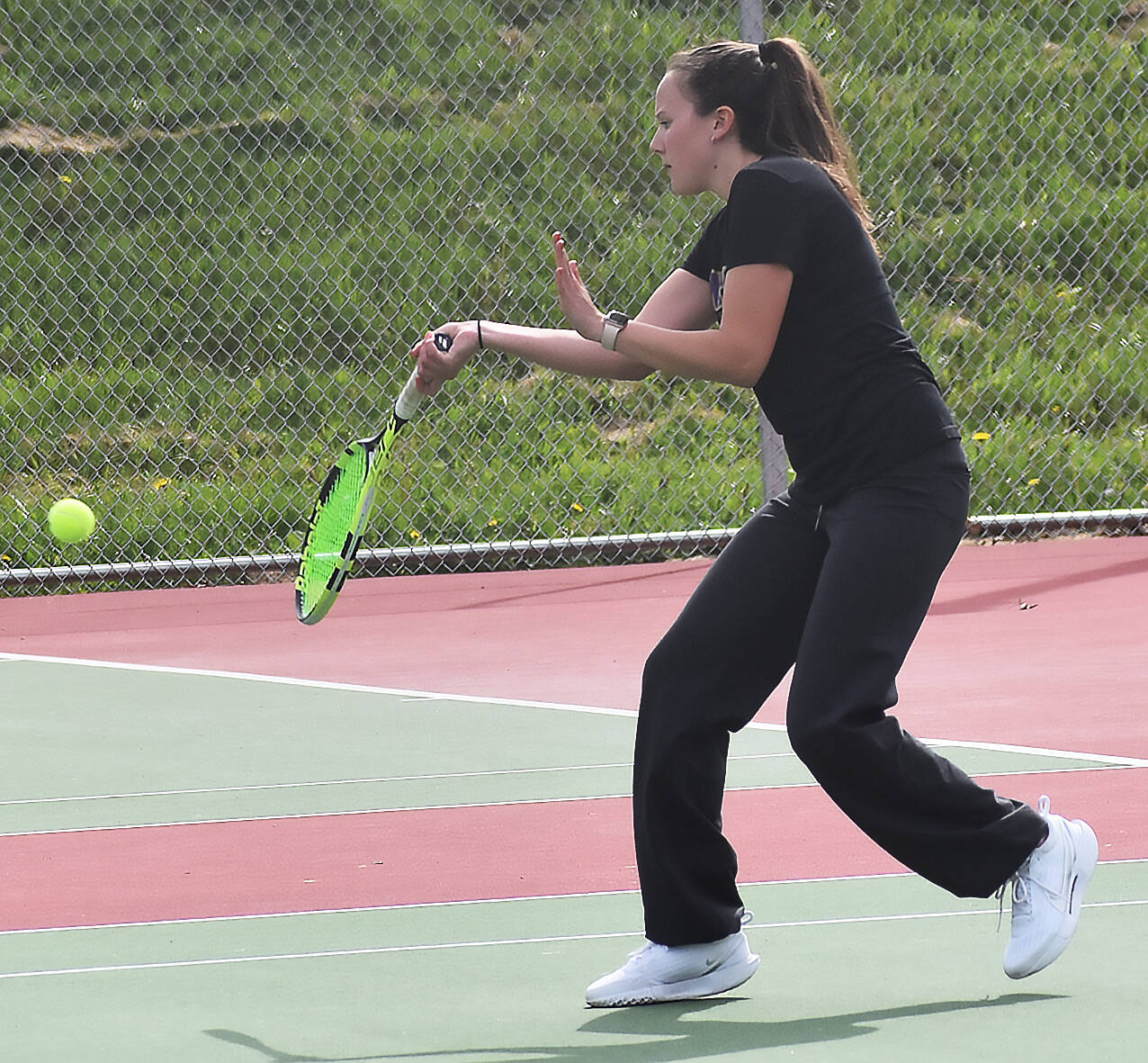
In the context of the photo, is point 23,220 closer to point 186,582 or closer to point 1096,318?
point 186,582

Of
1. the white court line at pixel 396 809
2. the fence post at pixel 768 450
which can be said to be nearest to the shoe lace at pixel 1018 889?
the white court line at pixel 396 809

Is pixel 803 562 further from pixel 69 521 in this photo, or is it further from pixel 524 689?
pixel 69 521

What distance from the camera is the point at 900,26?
13594 millimetres

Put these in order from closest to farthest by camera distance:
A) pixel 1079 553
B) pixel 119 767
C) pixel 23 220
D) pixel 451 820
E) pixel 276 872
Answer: pixel 276 872, pixel 451 820, pixel 119 767, pixel 1079 553, pixel 23 220

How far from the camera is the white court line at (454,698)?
5145mm

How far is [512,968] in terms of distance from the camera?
3.56 m

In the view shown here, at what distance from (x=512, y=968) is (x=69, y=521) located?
11.8 ft

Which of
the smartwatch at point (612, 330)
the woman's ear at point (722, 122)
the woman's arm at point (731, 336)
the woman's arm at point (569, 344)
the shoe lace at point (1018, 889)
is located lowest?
the shoe lace at point (1018, 889)

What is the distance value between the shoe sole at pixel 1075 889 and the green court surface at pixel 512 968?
0.22 ft

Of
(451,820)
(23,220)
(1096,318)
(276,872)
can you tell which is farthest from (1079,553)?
(23,220)

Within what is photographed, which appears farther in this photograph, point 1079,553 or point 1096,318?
point 1096,318

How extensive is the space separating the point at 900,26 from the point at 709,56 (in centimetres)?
1079

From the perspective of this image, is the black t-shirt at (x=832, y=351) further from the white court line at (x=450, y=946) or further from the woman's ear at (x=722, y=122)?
the white court line at (x=450, y=946)

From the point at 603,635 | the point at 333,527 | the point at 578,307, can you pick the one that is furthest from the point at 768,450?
the point at 578,307
